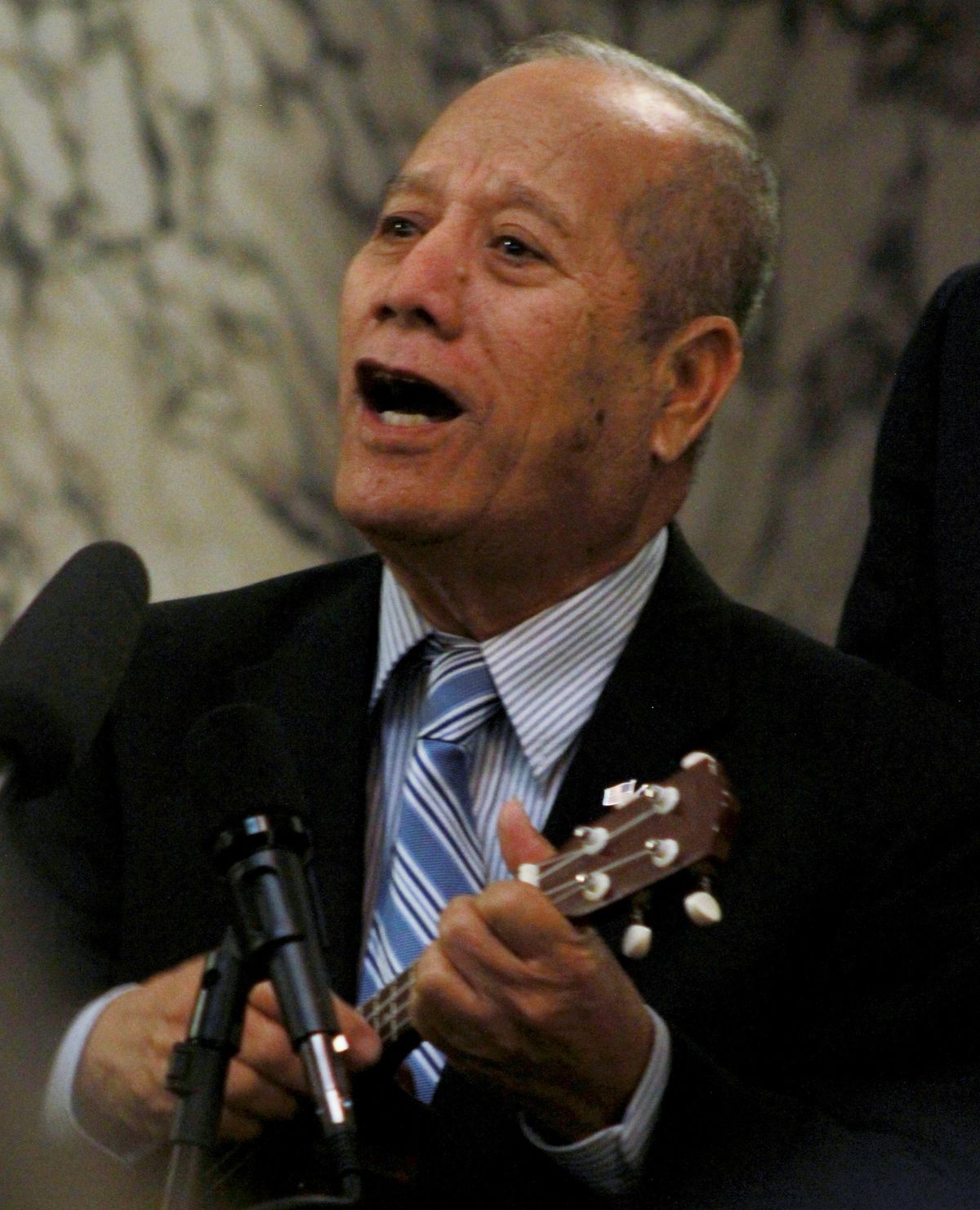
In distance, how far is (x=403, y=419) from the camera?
158 centimetres

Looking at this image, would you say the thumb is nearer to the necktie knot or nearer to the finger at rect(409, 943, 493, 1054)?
the finger at rect(409, 943, 493, 1054)

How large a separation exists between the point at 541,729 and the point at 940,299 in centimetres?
51

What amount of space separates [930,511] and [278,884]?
34.8 inches

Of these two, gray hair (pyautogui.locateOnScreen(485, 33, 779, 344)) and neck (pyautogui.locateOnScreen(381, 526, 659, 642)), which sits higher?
gray hair (pyautogui.locateOnScreen(485, 33, 779, 344))

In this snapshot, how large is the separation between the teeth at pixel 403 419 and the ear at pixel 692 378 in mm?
232

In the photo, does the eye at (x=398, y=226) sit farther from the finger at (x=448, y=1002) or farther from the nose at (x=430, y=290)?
the finger at (x=448, y=1002)

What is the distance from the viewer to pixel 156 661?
1719mm

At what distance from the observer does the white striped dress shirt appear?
1.59 m

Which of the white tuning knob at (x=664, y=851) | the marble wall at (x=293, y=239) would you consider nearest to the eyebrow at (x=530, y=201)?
the marble wall at (x=293, y=239)

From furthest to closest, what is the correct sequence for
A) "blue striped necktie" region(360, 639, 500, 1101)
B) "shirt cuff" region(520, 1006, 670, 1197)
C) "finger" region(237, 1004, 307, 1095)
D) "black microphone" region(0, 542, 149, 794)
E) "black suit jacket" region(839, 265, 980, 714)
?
"black suit jacket" region(839, 265, 980, 714) → "blue striped necktie" region(360, 639, 500, 1101) → "shirt cuff" region(520, 1006, 670, 1197) → "finger" region(237, 1004, 307, 1095) → "black microphone" region(0, 542, 149, 794)

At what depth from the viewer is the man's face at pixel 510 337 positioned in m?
1.57

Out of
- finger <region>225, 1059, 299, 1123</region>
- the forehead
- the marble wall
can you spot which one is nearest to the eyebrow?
the forehead

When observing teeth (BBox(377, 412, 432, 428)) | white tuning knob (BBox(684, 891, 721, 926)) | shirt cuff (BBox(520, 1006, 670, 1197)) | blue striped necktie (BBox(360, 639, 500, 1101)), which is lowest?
shirt cuff (BBox(520, 1006, 670, 1197))

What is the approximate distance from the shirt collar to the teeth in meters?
0.18
